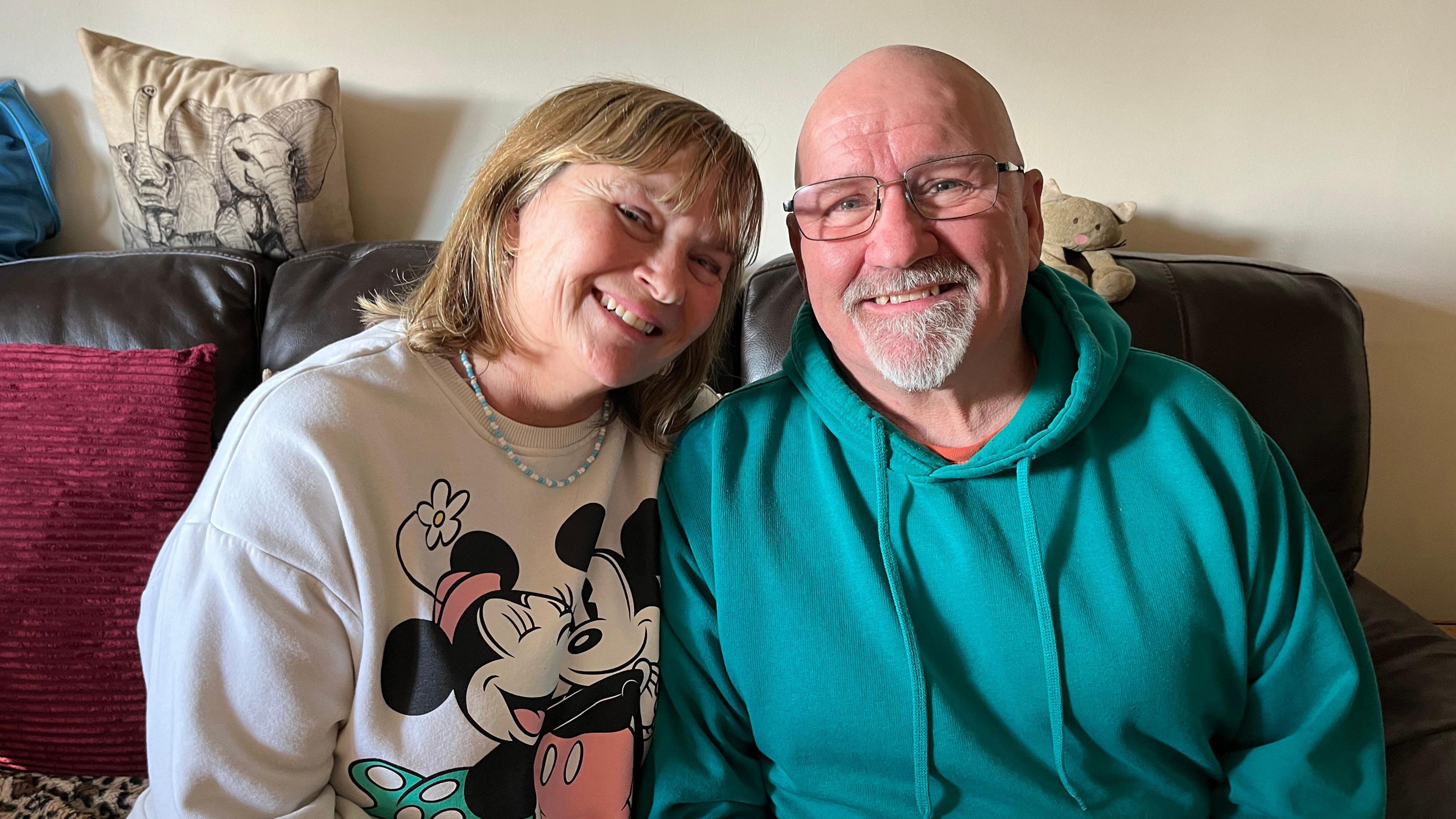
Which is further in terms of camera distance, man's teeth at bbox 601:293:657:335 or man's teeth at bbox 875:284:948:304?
man's teeth at bbox 875:284:948:304

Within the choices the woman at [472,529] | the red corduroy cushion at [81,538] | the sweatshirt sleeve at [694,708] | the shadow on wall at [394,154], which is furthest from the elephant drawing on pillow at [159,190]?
the sweatshirt sleeve at [694,708]

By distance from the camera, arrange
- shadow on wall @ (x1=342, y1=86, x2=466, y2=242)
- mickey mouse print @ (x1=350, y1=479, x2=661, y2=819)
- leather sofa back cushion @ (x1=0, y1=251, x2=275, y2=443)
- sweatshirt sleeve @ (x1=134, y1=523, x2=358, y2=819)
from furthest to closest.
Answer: shadow on wall @ (x1=342, y1=86, x2=466, y2=242) → leather sofa back cushion @ (x1=0, y1=251, x2=275, y2=443) → mickey mouse print @ (x1=350, y1=479, x2=661, y2=819) → sweatshirt sleeve @ (x1=134, y1=523, x2=358, y2=819)

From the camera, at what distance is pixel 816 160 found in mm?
1238

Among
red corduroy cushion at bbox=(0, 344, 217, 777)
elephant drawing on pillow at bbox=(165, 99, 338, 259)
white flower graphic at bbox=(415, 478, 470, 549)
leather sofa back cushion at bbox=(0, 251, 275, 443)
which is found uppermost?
elephant drawing on pillow at bbox=(165, 99, 338, 259)

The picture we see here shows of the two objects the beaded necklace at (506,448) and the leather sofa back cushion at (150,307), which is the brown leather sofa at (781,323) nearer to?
the leather sofa back cushion at (150,307)

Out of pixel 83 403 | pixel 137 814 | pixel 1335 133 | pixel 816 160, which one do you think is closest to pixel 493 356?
pixel 816 160

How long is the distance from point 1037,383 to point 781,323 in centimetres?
56

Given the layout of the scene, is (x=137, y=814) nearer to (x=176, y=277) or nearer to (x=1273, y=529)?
(x=176, y=277)

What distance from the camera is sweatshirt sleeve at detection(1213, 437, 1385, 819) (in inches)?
42.6

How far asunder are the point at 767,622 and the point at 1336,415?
115 cm

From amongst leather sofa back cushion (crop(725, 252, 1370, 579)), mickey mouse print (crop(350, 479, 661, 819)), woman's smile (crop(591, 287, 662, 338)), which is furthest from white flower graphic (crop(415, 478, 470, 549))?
leather sofa back cushion (crop(725, 252, 1370, 579))

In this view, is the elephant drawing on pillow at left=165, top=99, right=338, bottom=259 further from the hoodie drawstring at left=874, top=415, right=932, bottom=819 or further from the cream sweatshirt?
the hoodie drawstring at left=874, top=415, right=932, bottom=819

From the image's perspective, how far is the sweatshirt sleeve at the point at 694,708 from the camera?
44.9 inches

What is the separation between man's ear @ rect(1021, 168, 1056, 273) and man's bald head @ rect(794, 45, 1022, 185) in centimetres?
5
